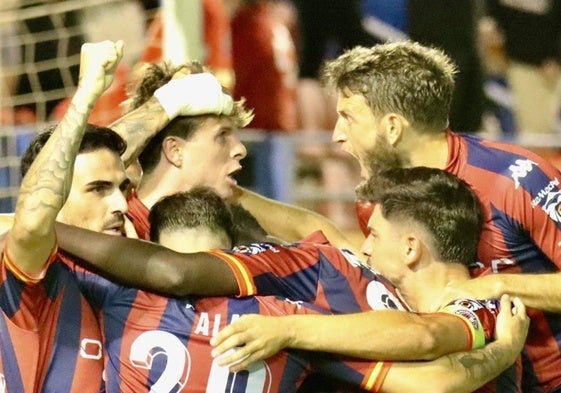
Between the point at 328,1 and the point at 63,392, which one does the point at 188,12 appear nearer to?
the point at 63,392

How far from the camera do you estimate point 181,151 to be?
15.3 feet

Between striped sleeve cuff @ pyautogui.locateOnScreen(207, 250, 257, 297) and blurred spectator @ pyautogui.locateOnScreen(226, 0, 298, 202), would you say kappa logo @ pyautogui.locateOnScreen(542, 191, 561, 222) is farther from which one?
blurred spectator @ pyautogui.locateOnScreen(226, 0, 298, 202)

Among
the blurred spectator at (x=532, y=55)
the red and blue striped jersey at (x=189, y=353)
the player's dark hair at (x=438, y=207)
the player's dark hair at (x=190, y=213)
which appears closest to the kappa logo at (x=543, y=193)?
the player's dark hair at (x=438, y=207)

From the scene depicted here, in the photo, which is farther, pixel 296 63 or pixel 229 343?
pixel 296 63

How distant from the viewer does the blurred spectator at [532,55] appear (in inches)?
364

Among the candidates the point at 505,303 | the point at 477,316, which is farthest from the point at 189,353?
the point at 505,303

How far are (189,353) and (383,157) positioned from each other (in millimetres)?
1118

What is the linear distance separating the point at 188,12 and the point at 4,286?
8.26 feet

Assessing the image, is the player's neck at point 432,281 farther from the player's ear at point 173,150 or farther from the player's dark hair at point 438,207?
the player's ear at point 173,150

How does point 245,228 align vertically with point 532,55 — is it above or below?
above

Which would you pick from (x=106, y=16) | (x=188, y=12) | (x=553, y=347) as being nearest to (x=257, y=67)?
(x=106, y=16)

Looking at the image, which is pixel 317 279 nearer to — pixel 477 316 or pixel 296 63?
pixel 477 316

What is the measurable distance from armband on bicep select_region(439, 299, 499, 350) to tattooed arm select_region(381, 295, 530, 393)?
0.07 feet

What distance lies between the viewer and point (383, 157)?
4.45 meters
